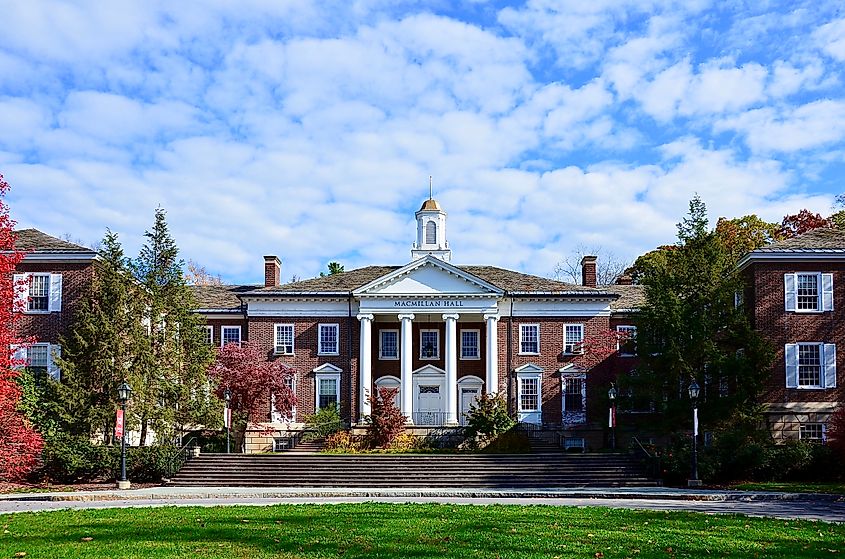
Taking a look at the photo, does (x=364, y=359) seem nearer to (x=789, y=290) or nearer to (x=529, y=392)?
(x=529, y=392)

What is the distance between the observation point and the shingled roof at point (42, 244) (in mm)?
38906

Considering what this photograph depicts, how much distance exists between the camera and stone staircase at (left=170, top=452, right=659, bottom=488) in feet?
108

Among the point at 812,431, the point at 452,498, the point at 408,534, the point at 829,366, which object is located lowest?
the point at 452,498

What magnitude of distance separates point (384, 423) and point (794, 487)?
17.6 meters

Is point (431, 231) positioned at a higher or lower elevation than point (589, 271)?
higher

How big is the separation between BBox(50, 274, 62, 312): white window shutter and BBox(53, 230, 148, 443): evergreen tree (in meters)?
2.09

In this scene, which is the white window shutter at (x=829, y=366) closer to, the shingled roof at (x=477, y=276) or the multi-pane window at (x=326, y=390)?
the shingled roof at (x=477, y=276)

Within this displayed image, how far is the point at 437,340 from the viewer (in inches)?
1956

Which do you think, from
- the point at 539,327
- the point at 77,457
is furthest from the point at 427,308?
the point at 77,457

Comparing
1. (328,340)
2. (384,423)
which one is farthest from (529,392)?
(328,340)

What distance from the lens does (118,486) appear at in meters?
31.8

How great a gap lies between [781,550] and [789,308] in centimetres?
2767

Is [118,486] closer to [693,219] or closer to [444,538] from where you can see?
[444,538]

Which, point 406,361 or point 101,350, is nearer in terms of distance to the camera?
point 101,350
